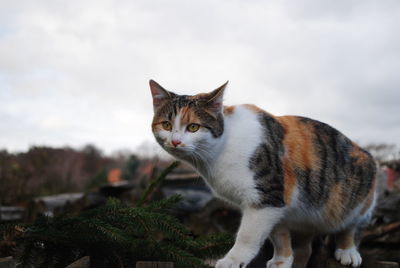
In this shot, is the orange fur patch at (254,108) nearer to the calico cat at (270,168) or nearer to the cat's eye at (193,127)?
the calico cat at (270,168)

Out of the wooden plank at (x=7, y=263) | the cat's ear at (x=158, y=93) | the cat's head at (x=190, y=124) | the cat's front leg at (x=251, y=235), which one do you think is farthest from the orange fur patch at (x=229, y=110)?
the wooden plank at (x=7, y=263)

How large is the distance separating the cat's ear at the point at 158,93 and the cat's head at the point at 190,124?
0.08m

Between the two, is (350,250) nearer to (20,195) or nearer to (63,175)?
(20,195)

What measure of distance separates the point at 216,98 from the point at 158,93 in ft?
1.36

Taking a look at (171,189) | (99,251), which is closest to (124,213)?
(99,251)

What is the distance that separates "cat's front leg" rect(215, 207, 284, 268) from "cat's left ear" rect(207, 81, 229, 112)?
630mm

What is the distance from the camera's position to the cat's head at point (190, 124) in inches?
95.7

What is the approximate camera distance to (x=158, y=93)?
274 cm

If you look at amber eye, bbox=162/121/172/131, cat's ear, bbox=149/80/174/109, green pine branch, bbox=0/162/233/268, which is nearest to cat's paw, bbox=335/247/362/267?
green pine branch, bbox=0/162/233/268

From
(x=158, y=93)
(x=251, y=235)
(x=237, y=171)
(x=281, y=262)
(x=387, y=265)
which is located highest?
(x=158, y=93)

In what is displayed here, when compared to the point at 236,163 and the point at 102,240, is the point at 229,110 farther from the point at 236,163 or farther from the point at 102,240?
the point at 102,240

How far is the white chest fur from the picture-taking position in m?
2.43

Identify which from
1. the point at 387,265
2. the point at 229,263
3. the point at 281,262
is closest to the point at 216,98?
the point at 229,263

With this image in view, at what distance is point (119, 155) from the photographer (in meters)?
24.8
